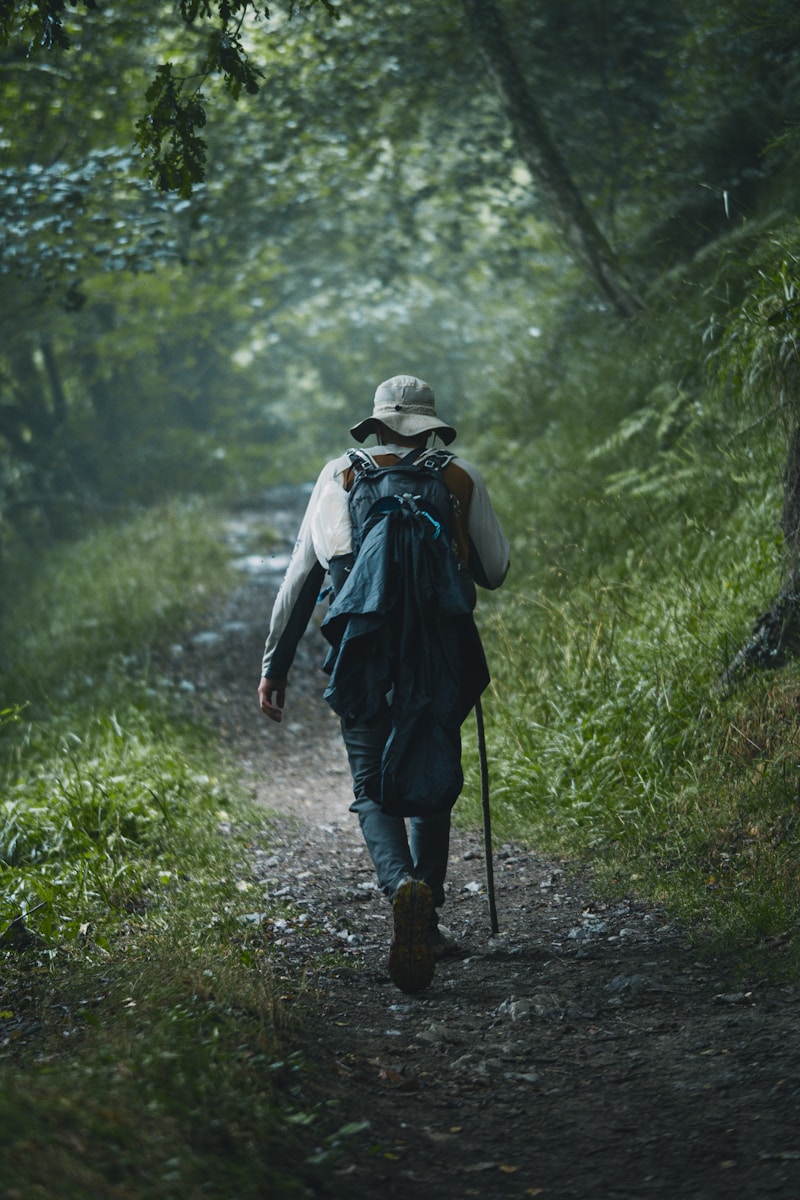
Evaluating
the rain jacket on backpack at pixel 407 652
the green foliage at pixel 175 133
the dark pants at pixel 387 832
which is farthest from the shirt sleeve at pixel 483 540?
the green foliage at pixel 175 133

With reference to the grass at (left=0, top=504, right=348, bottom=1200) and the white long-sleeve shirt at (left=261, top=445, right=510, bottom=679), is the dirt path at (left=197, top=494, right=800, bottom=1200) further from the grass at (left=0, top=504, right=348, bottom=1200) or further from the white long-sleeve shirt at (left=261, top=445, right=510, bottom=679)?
the white long-sleeve shirt at (left=261, top=445, right=510, bottom=679)

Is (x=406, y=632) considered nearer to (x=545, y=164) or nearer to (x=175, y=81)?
(x=175, y=81)

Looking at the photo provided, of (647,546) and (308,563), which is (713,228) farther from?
(308,563)

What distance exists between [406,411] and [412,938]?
211 cm

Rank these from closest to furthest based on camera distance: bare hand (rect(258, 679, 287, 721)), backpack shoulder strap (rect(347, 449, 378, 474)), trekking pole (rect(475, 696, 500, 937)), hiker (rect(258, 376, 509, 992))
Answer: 1. hiker (rect(258, 376, 509, 992))
2. backpack shoulder strap (rect(347, 449, 378, 474))
3. trekking pole (rect(475, 696, 500, 937))
4. bare hand (rect(258, 679, 287, 721))

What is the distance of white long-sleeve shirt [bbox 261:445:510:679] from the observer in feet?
14.8

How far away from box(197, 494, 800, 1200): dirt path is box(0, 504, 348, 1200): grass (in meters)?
0.19

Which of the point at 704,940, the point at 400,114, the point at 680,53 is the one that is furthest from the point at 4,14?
the point at 400,114

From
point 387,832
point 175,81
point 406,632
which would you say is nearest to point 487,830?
point 387,832

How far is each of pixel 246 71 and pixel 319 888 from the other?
3.97 metres

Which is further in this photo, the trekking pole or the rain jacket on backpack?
the trekking pole

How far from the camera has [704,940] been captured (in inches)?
174

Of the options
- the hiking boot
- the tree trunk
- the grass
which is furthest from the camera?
the tree trunk

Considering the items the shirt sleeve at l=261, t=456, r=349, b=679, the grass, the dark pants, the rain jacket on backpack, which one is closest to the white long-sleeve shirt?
the shirt sleeve at l=261, t=456, r=349, b=679
